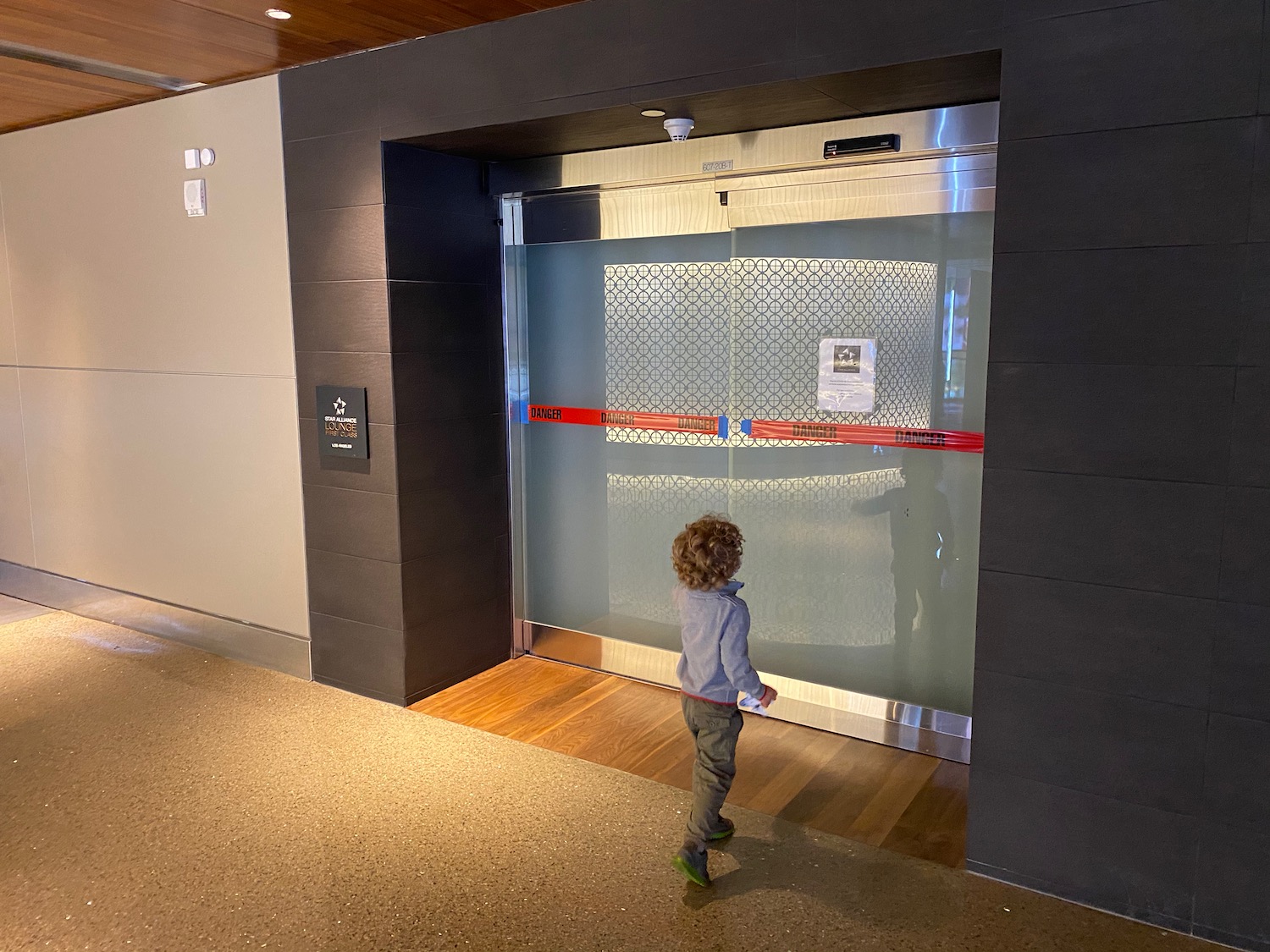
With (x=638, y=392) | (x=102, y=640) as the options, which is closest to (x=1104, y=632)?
(x=638, y=392)

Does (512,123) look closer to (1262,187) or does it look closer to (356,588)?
(356,588)

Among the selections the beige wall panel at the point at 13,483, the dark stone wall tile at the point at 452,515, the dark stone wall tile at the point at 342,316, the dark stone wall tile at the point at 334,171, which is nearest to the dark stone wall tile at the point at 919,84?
the dark stone wall tile at the point at 334,171

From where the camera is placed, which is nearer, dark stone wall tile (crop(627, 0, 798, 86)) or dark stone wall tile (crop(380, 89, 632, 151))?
dark stone wall tile (crop(627, 0, 798, 86))

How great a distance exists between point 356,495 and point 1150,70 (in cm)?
348

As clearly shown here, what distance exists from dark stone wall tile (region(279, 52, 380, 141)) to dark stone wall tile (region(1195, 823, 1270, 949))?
13.1ft

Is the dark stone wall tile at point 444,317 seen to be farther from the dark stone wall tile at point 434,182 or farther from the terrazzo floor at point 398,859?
the terrazzo floor at point 398,859

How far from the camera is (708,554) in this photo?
2910 millimetres

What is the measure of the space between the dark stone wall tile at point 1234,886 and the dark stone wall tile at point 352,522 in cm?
324

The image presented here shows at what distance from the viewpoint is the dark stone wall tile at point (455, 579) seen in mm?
4434

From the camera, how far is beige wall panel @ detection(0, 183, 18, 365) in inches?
232

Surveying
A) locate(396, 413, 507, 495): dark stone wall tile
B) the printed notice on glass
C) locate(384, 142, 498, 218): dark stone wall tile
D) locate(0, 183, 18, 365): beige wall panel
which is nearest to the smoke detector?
the printed notice on glass

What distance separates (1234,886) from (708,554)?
5.59 ft

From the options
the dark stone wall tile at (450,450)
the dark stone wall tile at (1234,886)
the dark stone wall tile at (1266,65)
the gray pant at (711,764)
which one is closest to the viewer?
the dark stone wall tile at (1266,65)

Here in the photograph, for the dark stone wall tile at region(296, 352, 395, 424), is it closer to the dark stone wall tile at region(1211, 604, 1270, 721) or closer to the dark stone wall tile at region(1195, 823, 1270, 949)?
the dark stone wall tile at region(1211, 604, 1270, 721)
